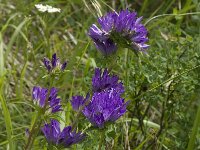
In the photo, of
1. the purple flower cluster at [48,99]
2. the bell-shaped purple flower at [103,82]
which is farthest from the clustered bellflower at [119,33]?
the purple flower cluster at [48,99]

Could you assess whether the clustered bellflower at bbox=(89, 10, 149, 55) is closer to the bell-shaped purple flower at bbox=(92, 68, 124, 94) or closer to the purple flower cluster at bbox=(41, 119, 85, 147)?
the bell-shaped purple flower at bbox=(92, 68, 124, 94)

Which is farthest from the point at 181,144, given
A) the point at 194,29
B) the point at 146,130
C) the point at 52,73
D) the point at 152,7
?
the point at 152,7

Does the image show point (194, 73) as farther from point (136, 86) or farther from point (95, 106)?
point (95, 106)

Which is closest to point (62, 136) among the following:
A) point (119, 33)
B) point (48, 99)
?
point (48, 99)

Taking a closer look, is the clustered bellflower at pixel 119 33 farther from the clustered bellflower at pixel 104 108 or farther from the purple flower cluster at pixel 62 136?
the purple flower cluster at pixel 62 136

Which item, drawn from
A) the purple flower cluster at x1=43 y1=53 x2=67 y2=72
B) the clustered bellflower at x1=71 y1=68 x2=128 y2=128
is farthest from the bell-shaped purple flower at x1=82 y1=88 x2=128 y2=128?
the purple flower cluster at x1=43 y1=53 x2=67 y2=72
